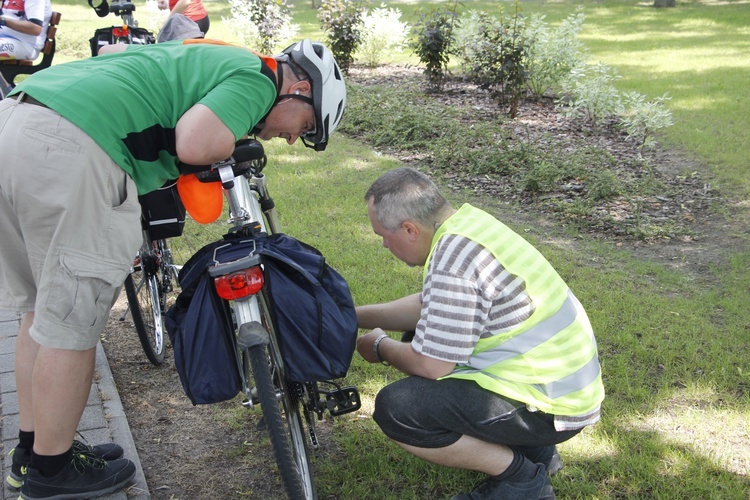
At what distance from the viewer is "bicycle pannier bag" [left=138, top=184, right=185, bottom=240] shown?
294 centimetres

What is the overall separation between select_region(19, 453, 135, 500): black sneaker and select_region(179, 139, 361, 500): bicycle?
0.66m

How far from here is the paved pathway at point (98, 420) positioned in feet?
9.72

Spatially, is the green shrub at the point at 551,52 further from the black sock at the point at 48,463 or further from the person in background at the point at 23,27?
the black sock at the point at 48,463

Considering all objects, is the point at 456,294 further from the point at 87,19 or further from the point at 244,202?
the point at 87,19

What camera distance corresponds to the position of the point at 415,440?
8.75 feet

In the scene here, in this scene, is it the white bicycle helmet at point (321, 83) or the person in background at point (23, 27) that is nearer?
the white bicycle helmet at point (321, 83)

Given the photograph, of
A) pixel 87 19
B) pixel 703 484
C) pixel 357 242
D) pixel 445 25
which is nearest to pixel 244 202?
pixel 703 484

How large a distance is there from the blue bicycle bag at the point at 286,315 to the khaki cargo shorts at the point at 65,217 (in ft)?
0.84

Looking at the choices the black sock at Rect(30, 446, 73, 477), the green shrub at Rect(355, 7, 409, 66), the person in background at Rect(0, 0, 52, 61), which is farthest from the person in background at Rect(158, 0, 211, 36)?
the black sock at Rect(30, 446, 73, 477)

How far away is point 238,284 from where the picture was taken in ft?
7.73

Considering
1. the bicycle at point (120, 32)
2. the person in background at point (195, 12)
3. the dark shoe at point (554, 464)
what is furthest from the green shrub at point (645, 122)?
the dark shoe at point (554, 464)

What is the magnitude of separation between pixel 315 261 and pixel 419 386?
1.91 ft

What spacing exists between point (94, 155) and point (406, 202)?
1.04 m

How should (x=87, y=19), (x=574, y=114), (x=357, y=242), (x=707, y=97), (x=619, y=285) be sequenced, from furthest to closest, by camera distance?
(x=87, y=19) → (x=707, y=97) → (x=574, y=114) → (x=357, y=242) → (x=619, y=285)
